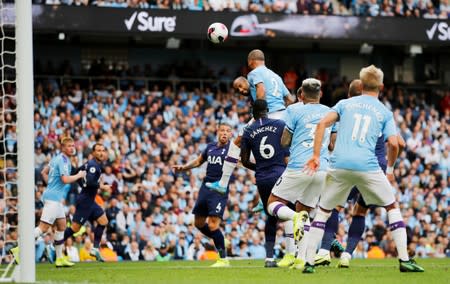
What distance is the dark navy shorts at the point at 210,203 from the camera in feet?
56.5

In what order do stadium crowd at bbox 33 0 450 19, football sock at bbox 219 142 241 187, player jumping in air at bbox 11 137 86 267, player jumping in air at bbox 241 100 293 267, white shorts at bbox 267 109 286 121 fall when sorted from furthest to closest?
1. stadium crowd at bbox 33 0 450 19
2. player jumping in air at bbox 11 137 86 267
3. football sock at bbox 219 142 241 187
4. white shorts at bbox 267 109 286 121
5. player jumping in air at bbox 241 100 293 267

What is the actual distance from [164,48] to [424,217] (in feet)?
36.6

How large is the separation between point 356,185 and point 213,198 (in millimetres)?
5580

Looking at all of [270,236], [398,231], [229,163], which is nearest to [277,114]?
[229,163]

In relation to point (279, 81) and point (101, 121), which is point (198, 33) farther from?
point (279, 81)

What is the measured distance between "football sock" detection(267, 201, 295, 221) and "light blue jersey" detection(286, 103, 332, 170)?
51cm

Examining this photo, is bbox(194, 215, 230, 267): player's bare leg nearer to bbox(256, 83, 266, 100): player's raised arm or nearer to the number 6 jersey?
the number 6 jersey

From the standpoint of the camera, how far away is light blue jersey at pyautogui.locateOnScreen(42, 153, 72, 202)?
17016mm

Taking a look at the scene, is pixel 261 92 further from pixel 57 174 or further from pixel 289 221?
pixel 57 174

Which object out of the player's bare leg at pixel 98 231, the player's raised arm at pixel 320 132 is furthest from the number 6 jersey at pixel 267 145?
the player's bare leg at pixel 98 231

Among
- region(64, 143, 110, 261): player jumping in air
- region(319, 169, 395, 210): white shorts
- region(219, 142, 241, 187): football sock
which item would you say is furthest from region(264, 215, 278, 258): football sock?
region(64, 143, 110, 261): player jumping in air

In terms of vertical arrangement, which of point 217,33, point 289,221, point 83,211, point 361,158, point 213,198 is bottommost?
point 289,221

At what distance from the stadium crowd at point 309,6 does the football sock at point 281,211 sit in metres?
17.4

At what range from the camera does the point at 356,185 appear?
39.4ft
